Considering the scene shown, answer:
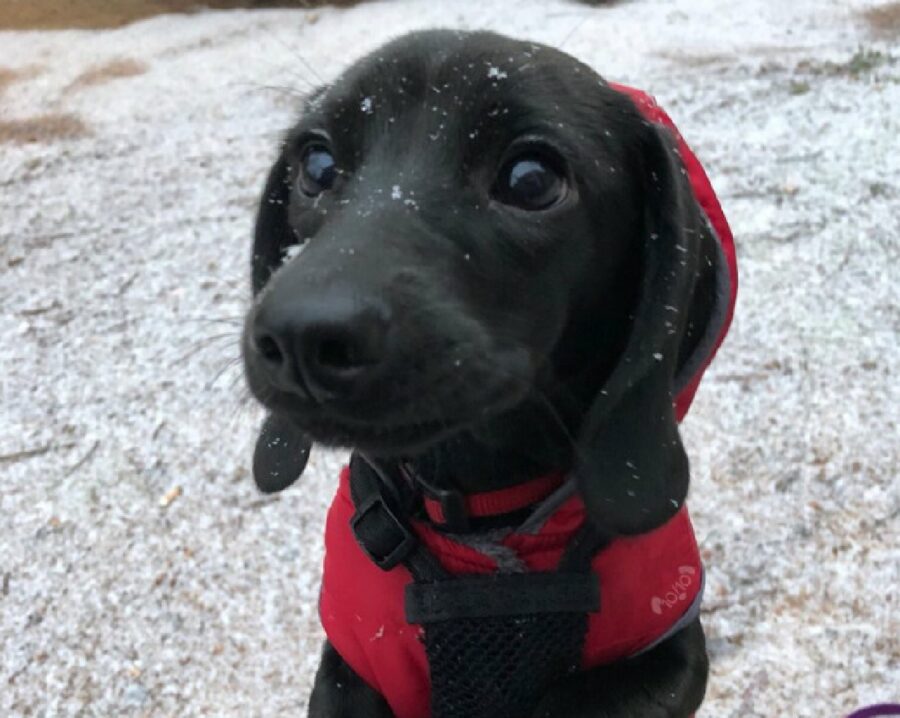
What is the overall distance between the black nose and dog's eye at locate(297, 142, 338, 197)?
0.44 metres

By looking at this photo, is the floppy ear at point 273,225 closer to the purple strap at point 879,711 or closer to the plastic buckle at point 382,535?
the plastic buckle at point 382,535

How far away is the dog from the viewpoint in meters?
1.20

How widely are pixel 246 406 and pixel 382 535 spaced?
1208mm

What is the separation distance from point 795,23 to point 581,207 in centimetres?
402

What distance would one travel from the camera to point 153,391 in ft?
9.11

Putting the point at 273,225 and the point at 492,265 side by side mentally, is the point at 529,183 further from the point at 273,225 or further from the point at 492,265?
the point at 273,225

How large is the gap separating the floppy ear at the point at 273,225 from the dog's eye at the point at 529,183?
0.47 metres

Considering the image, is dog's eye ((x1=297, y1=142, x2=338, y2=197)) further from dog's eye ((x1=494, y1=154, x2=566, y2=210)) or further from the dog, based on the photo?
dog's eye ((x1=494, y1=154, x2=566, y2=210))

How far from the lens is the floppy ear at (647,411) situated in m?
1.27

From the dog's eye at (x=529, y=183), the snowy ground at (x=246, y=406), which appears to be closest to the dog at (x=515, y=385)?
the dog's eye at (x=529, y=183)

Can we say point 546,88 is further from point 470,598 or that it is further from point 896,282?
point 896,282

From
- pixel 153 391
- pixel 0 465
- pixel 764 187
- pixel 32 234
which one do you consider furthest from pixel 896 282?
pixel 32 234

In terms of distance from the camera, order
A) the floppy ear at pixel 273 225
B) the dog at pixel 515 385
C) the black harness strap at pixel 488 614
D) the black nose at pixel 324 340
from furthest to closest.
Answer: the floppy ear at pixel 273 225
the black harness strap at pixel 488 614
the dog at pixel 515 385
the black nose at pixel 324 340

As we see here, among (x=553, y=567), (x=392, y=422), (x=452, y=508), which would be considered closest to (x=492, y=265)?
(x=392, y=422)
